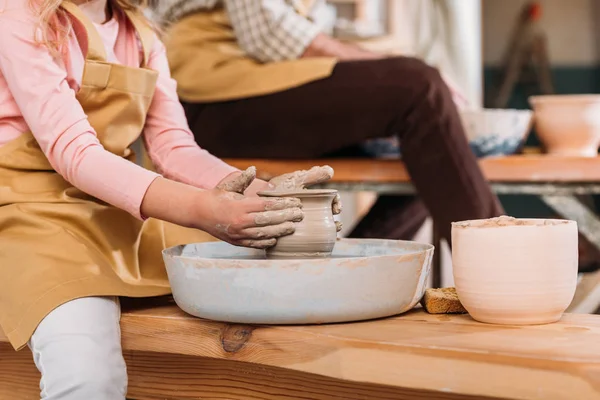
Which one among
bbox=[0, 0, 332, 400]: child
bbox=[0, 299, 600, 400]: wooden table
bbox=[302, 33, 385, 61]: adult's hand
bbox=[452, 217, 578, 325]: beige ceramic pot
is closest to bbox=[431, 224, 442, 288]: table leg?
bbox=[302, 33, 385, 61]: adult's hand

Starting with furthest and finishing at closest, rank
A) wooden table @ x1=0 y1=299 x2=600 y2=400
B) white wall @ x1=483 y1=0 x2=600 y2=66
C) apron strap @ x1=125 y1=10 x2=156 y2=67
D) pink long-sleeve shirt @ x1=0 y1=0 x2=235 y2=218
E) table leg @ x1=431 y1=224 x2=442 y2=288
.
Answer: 1. white wall @ x1=483 y1=0 x2=600 y2=66
2. table leg @ x1=431 y1=224 x2=442 y2=288
3. apron strap @ x1=125 y1=10 x2=156 y2=67
4. pink long-sleeve shirt @ x1=0 y1=0 x2=235 y2=218
5. wooden table @ x1=0 y1=299 x2=600 y2=400

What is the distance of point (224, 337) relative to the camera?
1.06 metres

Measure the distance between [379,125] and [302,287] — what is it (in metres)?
1.07

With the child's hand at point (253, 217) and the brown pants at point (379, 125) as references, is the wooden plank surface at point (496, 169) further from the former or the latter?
the child's hand at point (253, 217)

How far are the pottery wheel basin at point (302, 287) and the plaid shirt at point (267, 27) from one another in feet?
3.74

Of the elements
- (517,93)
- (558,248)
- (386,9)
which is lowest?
(517,93)

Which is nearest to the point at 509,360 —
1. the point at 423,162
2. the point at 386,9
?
the point at 423,162

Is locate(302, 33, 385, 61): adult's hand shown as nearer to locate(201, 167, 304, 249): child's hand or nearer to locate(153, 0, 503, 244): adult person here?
locate(153, 0, 503, 244): adult person

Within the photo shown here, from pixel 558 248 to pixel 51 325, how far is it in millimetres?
631

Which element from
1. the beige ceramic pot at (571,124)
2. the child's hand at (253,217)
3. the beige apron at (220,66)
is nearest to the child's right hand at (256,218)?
the child's hand at (253,217)

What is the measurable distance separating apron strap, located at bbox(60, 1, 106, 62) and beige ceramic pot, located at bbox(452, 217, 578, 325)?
63 centimetres

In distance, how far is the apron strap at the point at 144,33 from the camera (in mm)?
1447

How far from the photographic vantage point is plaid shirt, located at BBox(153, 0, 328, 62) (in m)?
2.10

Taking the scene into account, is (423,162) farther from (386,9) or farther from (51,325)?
(386,9)
